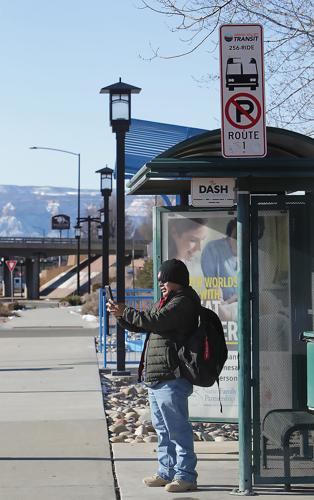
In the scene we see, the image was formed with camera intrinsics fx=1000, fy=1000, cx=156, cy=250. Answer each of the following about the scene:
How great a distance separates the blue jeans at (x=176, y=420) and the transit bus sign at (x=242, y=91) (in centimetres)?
183

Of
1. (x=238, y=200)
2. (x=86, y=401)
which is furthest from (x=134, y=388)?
(x=238, y=200)

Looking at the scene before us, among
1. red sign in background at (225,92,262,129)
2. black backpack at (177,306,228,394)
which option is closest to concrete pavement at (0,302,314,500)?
black backpack at (177,306,228,394)

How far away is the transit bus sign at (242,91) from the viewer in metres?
7.39

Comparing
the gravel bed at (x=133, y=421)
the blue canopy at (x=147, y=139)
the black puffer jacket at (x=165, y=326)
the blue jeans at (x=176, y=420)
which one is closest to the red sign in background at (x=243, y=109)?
the black puffer jacket at (x=165, y=326)

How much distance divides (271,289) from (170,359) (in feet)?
4.49

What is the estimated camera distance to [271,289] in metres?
8.55

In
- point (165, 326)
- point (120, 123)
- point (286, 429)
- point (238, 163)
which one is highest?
point (120, 123)

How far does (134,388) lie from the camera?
15500 mm

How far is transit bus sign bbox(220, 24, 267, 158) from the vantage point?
7.39 metres

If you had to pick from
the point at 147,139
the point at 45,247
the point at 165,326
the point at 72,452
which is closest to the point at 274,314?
the point at 165,326

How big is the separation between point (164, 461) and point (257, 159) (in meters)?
2.49

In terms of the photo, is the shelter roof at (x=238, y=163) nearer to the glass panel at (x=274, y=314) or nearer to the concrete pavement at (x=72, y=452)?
the glass panel at (x=274, y=314)

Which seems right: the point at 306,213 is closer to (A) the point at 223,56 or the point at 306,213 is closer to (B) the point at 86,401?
(A) the point at 223,56

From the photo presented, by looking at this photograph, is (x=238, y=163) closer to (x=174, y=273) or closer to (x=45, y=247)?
(x=174, y=273)
